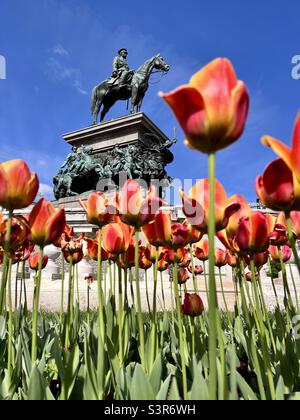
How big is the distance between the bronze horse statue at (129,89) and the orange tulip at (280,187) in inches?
640

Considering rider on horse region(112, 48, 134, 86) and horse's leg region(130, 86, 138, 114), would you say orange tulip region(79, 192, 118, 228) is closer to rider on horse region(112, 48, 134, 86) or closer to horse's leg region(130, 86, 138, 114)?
horse's leg region(130, 86, 138, 114)

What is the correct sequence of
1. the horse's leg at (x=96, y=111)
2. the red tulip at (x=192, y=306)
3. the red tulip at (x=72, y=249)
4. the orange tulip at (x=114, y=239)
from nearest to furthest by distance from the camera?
the orange tulip at (x=114, y=239) < the red tulip at (x=192, y=306) < the red tulip at (x=72, y=249) < the horse's leg at (x=96, y=111)

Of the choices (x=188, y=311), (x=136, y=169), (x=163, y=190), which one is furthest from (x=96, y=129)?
(x=188, y=311)

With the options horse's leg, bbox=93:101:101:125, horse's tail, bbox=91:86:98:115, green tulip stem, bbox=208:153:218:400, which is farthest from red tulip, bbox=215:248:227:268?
horse's tail, bbox=91:86:98:115

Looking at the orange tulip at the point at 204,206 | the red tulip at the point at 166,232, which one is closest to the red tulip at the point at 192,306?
the red tulip at the point at 166,232

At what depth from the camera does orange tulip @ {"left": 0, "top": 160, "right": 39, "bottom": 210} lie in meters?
0.83

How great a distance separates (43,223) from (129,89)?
17.4 m

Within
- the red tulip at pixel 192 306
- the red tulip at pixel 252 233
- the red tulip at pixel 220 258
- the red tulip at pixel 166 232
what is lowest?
the red tulip at pixel 192 306

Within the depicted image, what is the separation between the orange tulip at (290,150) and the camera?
0.56 m

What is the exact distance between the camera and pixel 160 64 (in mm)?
16953

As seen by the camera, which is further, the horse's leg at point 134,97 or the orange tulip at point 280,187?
the horse's leg at point 134,97

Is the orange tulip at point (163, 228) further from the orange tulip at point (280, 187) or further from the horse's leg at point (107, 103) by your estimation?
the horse's leg at point (107, 103)
